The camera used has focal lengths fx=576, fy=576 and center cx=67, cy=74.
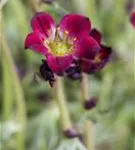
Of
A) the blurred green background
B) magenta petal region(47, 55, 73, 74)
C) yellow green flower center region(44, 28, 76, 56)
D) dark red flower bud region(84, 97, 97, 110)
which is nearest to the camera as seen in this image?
magenta petal region(47, 55, 73, 74)

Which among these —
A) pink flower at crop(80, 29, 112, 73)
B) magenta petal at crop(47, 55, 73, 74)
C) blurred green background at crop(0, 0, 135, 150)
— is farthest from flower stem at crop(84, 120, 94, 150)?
magenta petal at crop(47, 55, 73, 74)

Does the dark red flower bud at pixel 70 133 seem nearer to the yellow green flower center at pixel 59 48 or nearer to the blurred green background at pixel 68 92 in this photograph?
the blurred green background at pixel 68 92

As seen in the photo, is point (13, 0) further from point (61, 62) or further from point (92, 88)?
point (61, 62)

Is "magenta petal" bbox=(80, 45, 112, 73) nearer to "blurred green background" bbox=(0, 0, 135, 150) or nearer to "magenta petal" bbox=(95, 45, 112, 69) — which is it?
"magenta petal" bbox=(95, 45, 112, 69)

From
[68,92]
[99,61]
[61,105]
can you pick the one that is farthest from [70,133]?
[68,92]

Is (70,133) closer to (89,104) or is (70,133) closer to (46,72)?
(89,104)

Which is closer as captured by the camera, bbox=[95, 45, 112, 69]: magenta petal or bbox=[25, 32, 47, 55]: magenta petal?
bbox=[25, 32, 47, 55]: magenta petal

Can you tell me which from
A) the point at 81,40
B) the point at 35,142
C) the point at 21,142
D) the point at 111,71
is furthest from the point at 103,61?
the point at 111,71

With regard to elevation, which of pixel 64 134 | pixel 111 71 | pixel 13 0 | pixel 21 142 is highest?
pixel 13 0
